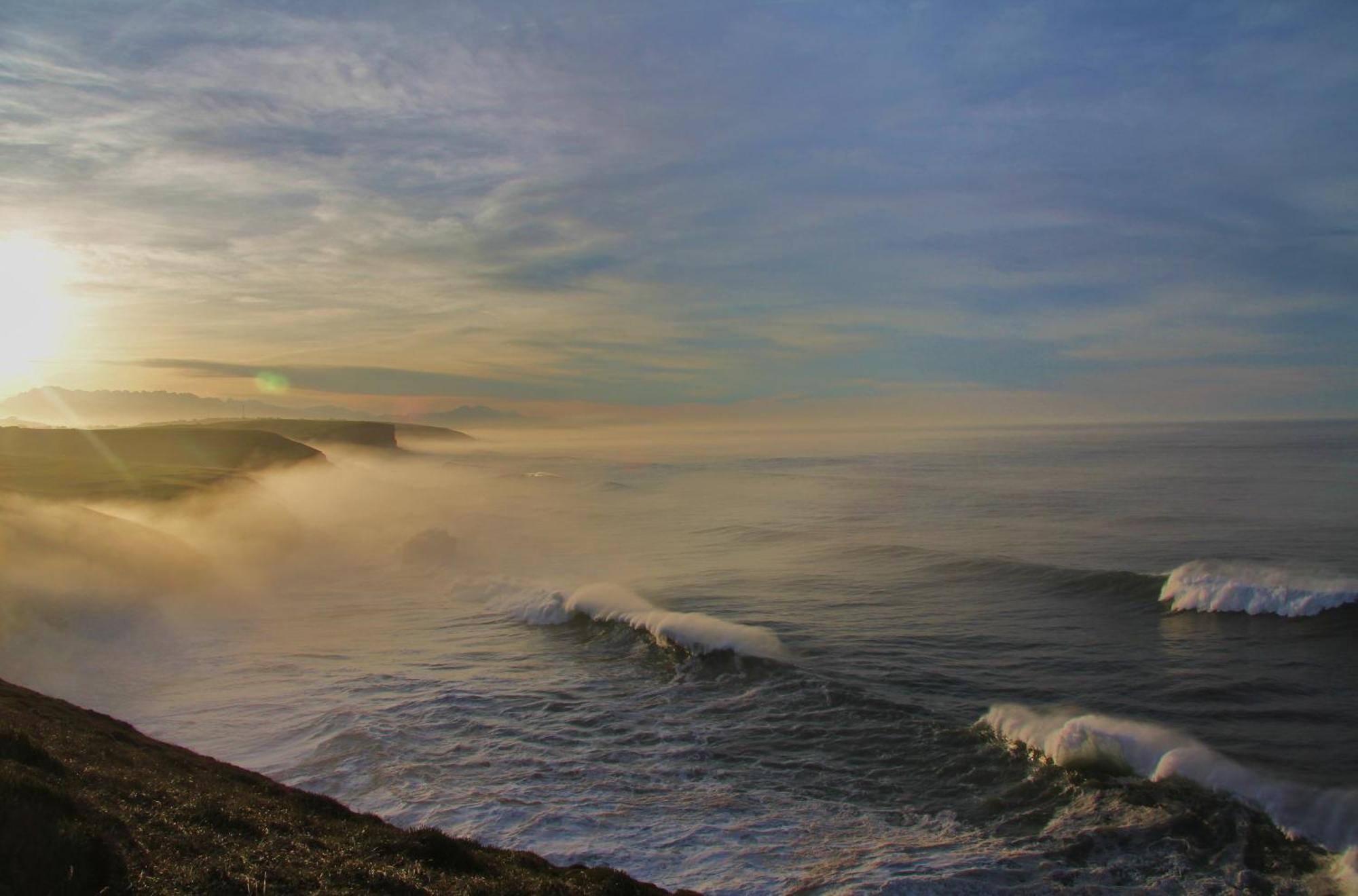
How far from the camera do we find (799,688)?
1616cm

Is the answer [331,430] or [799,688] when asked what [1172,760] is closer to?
[799,688]

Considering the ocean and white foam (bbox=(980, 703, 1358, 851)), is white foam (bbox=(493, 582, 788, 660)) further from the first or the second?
white foam (bbox=(980, 703, 1358, 851))

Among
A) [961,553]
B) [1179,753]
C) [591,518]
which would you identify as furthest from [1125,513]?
[1179,753]

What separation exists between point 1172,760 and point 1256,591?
12.8 m

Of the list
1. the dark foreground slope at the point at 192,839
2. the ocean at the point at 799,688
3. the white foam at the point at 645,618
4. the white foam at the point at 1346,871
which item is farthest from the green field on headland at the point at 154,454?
the white foam at the point at 1346,871

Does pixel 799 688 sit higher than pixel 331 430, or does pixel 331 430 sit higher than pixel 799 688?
pixel 331 430

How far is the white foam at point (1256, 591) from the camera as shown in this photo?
67.8ft

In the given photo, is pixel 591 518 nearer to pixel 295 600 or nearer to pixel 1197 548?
pixel 295 600

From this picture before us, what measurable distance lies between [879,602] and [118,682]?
18596 mm

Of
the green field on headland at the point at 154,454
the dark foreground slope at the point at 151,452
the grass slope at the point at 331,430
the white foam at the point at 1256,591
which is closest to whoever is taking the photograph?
the white foam at the point at 1256,591

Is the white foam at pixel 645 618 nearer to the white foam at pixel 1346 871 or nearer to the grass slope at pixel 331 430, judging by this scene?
the white foam at pixel 1346 871

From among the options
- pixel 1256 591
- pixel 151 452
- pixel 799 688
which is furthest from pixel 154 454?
pixel 1256 591

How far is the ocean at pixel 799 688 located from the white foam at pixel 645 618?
119mm

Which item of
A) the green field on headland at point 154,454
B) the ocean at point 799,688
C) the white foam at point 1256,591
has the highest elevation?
the green field on headland at point 154,454
